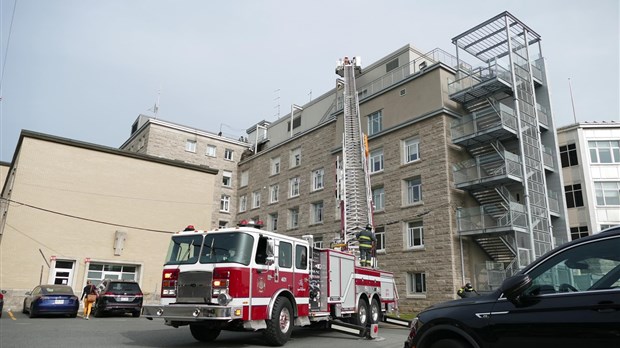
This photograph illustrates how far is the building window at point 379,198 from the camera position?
29212mm

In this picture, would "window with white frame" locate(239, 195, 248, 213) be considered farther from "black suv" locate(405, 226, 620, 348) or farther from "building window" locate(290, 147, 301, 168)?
"black suv" locate(405, 226, 620, 348)

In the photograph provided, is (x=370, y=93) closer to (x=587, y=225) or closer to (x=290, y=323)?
(x=587, y=225)

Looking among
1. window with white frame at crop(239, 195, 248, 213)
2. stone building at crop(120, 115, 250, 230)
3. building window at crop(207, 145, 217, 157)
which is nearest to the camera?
stone building at crop(120, 115, 250, 230)

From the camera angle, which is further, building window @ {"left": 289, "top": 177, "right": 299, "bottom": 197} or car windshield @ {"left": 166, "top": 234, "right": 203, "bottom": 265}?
building window @ {"left": 289, "top": 177, "right": 299, "bottom": 197}

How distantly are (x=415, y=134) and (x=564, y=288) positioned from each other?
2428 centimetres

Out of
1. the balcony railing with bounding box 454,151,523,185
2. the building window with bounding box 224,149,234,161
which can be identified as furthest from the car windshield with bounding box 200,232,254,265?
the building window with bounding box 224,149,234,161

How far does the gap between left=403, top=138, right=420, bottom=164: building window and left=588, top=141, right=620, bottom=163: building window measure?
13.5 meters

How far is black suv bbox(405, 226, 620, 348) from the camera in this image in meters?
3.69

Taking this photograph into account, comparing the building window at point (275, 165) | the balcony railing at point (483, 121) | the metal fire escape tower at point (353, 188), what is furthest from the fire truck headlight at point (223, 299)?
the building window at point (275, 165)

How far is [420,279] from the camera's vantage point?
2566cm

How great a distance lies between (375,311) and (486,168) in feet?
44.5

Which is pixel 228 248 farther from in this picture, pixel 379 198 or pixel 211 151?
pixel 211 151

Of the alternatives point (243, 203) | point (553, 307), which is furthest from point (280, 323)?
point (243, 203)

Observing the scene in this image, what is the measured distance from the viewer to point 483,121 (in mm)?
25375
